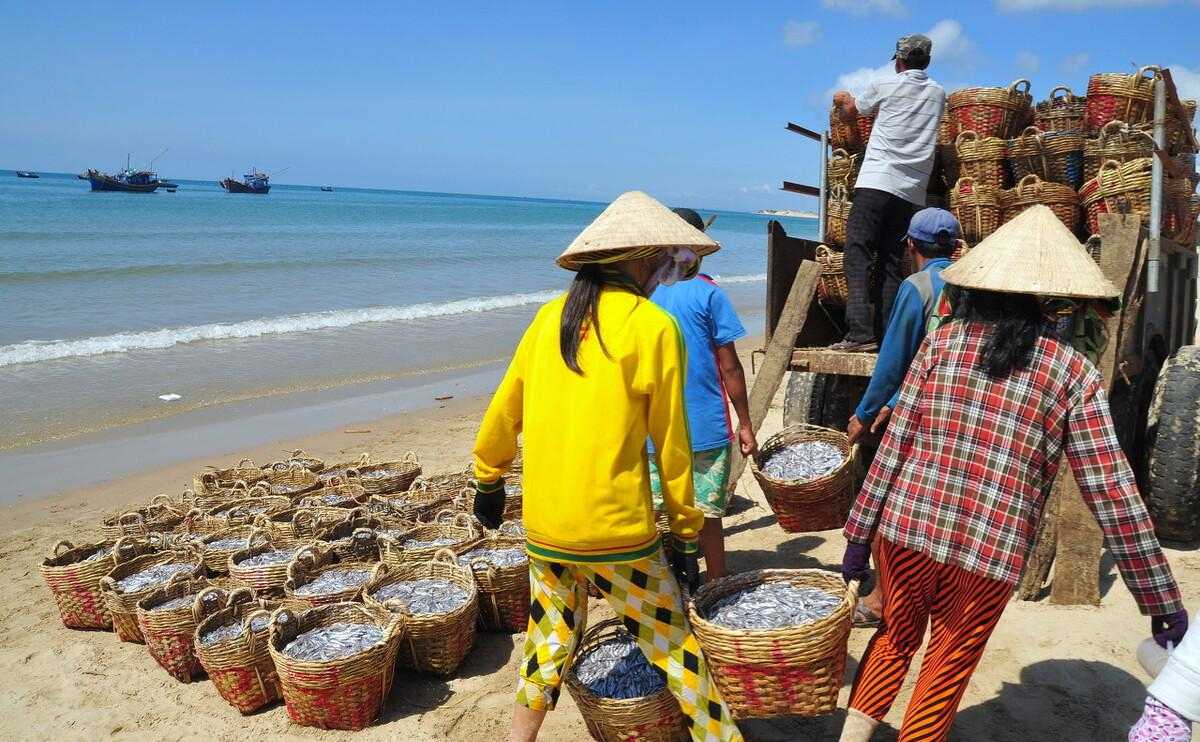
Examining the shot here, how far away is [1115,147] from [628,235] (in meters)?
4.00

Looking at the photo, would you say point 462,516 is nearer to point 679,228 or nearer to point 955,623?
point 679,228

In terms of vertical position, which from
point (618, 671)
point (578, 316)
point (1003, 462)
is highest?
point (578, 316)

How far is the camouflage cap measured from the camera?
521cm

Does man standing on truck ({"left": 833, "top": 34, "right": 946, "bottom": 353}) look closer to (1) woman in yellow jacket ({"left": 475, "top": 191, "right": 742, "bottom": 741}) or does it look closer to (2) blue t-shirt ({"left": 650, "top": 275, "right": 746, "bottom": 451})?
(2) blue t-shirt ({"left": 650, "top": 275, "right": 746, "bottom": 451})

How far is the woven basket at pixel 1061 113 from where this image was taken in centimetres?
572

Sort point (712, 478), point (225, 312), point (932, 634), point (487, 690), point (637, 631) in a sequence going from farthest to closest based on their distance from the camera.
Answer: point (225, 312)
point (712, 478)
point (487, 690)
point (637, 631)
point (932, 634)

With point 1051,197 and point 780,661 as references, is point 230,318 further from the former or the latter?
point 780,661

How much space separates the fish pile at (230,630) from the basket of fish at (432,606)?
1.74 ft

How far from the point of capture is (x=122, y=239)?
33531 millimetres

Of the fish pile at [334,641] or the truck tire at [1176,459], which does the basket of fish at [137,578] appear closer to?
the fish pile at [334,641]

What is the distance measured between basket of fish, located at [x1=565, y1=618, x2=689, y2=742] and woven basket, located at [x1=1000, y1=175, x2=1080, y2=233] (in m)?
3.86

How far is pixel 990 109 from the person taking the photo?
584cm

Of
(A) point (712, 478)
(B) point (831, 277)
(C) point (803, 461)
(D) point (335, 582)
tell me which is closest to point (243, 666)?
(D) point (335, 582)

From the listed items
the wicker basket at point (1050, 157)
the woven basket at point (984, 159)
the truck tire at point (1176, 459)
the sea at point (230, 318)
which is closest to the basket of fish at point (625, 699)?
the sea at point (230, 318)
